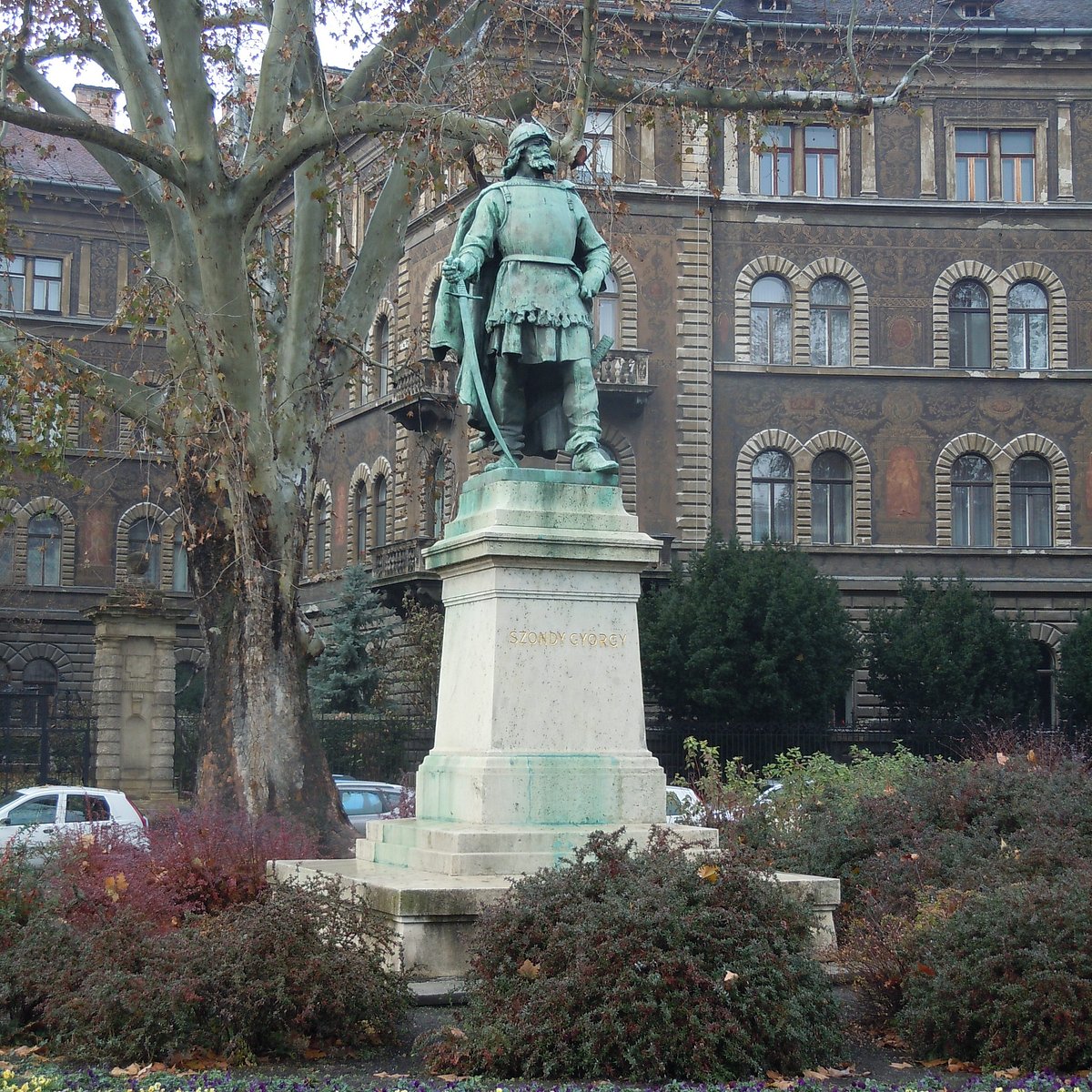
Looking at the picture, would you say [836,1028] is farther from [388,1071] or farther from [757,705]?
[757,705]

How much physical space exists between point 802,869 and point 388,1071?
4.87m

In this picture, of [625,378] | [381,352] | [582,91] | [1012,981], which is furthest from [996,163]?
[1012,981]

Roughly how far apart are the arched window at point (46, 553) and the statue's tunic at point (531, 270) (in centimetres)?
4574

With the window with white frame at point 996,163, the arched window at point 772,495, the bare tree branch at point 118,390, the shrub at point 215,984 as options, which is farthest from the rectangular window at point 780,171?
the shrub at point 215,984

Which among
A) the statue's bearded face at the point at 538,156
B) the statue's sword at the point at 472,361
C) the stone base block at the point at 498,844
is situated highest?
the statue's bearded face at the point at 538,156

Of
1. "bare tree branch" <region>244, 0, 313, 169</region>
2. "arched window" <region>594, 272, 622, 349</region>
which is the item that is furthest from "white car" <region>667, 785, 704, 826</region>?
"arched window" <region>594, 272, 622, 349</region>

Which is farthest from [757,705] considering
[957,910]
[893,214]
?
[957,910]

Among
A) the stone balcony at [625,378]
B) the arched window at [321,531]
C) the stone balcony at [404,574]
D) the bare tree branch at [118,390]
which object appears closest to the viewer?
the bare tree branch at [118,390]

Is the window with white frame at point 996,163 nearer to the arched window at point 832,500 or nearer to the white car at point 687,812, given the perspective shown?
the arched window at point 832,500

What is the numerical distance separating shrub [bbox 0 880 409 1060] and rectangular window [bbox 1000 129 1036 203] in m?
38.0

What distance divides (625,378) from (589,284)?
94.0 feet

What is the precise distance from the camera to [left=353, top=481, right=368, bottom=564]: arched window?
155 ft

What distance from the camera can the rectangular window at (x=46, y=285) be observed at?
181 ft

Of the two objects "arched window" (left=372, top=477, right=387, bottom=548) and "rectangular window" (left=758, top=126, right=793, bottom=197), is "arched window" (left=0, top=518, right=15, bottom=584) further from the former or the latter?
"rectangular window" (left=758, top=126, right=793, bottom=197)
